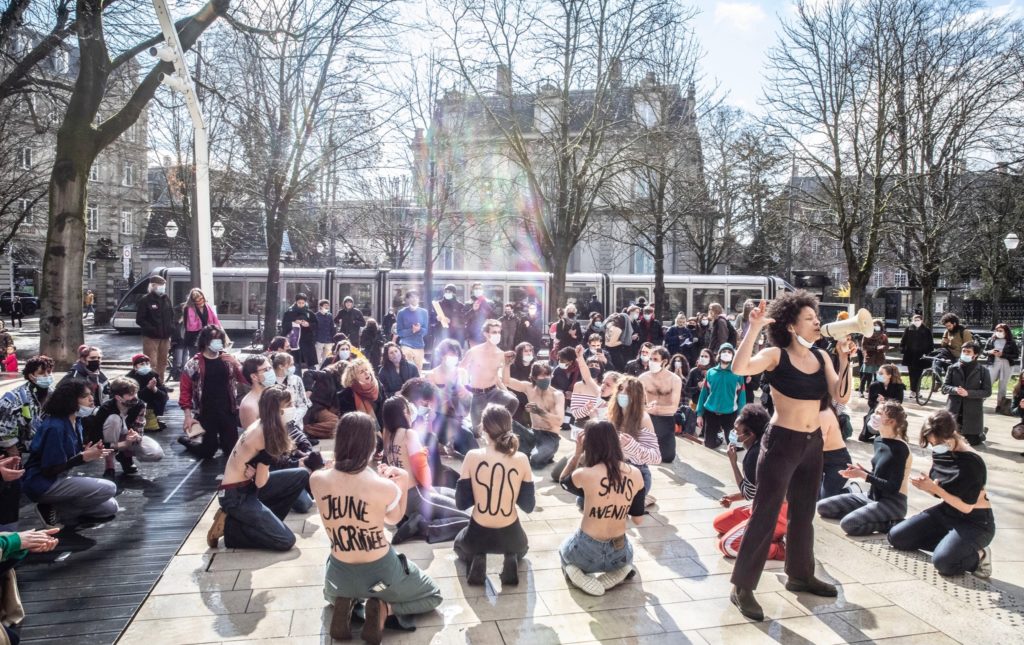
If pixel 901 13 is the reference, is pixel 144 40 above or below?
below

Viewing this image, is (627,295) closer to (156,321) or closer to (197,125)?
(156,321)

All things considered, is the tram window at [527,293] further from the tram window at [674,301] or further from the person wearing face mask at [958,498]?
the person wearing face mask at [958,498]

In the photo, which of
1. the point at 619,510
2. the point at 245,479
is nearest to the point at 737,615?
the point at 619,510

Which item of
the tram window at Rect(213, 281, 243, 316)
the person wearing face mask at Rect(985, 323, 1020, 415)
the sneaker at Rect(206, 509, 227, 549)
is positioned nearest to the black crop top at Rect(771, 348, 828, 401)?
the sneaker at Rect(206, 509, 227, 549)

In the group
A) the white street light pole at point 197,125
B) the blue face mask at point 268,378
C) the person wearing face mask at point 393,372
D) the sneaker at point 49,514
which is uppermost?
the white street light pole at point 197,125

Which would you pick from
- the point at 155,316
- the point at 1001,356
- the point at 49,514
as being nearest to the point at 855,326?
the point at 49,514

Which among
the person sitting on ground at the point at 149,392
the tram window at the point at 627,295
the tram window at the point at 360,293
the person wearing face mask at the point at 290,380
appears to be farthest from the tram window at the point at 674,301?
the person sitting on ground at the point at 149,392

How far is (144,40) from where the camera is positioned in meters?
12.9

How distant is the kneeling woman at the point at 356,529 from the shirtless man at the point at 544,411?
411 centimetres

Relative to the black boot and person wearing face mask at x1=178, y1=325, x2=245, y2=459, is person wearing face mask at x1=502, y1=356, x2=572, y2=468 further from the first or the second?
the black boot

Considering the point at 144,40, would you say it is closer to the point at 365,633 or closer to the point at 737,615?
the point at 365,633

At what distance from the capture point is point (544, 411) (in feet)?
26.6

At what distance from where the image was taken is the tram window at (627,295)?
24.4m

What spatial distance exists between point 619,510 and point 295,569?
7.58ft
